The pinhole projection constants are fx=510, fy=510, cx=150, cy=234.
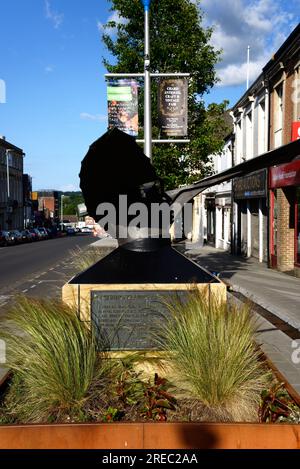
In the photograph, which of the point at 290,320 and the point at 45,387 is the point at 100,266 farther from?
the point at 290,320

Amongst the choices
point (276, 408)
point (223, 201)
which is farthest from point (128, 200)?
point (223, 201)

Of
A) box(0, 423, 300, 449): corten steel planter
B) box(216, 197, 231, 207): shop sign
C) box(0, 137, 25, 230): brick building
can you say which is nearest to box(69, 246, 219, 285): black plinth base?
box(0, 423, 300, 449): corten steel planter

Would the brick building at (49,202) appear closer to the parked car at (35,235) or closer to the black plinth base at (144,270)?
the parked car at (35,235)

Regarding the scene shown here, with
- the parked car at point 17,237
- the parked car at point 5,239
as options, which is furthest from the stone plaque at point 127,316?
the parked car at point 17,237

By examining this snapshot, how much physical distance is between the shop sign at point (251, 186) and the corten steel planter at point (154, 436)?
16026mm

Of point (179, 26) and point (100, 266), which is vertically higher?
point (179, 26)

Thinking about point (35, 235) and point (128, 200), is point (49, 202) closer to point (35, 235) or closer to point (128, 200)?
point (35, 235)

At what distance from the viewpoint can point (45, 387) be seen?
4.12 metres

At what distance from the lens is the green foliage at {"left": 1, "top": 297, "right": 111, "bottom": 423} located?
13.4 feet

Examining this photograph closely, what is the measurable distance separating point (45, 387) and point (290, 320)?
19.8 feet

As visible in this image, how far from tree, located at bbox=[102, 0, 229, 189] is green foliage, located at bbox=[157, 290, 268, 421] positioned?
1322 centimetres

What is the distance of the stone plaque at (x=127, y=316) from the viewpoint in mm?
5027

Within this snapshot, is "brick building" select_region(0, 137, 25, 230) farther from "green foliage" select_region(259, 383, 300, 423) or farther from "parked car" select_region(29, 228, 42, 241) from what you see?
"green foliage" select_region(259, 383, 300, 423)
